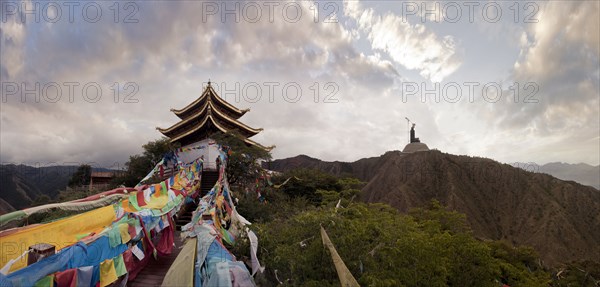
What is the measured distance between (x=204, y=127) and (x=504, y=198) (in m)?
44.2

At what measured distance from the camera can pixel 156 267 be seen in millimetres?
8234

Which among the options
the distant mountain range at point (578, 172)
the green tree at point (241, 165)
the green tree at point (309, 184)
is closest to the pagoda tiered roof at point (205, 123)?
the green tree at point (241, 165)

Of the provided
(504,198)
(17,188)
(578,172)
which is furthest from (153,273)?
(578,172)

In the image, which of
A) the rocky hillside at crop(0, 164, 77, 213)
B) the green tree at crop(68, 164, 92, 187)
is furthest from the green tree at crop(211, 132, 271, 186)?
the rocky hillside at crop(0, 164, 77, 213)

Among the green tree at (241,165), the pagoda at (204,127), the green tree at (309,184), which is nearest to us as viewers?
the green tree at (241,165)

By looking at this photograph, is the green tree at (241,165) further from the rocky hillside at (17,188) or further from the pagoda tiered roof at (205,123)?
the rocky hillside at (17,188)

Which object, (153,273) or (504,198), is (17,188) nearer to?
(153,273)

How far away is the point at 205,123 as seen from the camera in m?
25.6

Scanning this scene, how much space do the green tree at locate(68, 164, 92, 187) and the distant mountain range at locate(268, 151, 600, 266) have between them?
2019 cm

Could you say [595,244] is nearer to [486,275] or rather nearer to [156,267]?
[486,275]

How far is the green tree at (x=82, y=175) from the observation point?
31.0 meters

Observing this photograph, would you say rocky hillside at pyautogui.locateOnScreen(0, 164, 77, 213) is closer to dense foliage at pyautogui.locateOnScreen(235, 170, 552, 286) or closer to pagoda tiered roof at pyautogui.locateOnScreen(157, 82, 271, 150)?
pagoda tiered roof at pyautogui.locateOnScreen(157, 82, 271, 150)

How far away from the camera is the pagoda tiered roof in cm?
2597

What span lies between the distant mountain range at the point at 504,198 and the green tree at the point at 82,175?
20187mm
